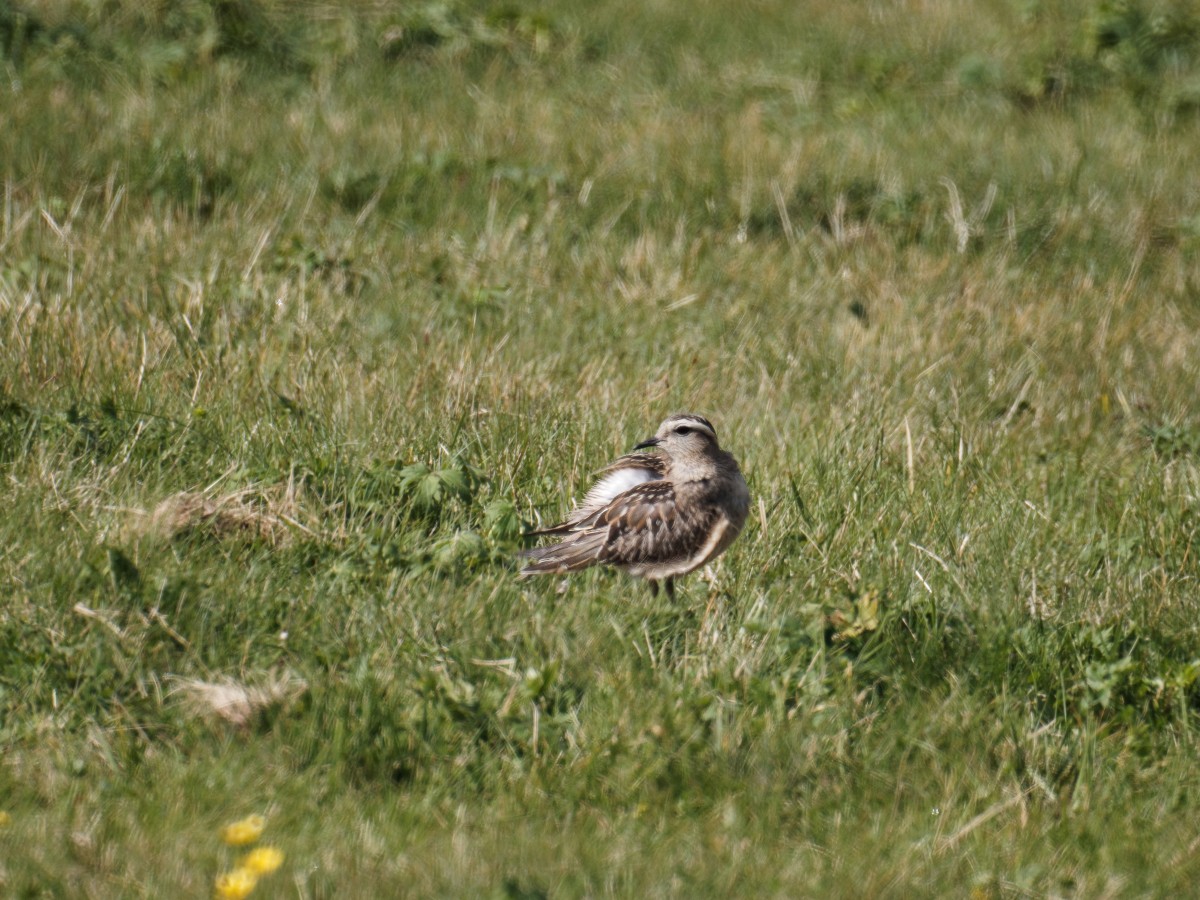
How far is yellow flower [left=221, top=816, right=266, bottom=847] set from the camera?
13.7 feet

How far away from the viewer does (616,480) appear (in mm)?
6344

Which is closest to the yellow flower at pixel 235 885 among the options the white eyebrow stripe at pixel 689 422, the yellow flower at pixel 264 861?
the yellow flower at pixel 264 861

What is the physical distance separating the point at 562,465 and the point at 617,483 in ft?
1.58

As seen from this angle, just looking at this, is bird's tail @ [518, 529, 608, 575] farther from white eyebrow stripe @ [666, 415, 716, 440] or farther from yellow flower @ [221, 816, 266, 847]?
yellow flower @ [221, 816, 266, 847]

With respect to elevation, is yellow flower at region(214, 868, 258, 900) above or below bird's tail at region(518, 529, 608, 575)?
below

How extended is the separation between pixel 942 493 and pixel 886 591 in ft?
4.30

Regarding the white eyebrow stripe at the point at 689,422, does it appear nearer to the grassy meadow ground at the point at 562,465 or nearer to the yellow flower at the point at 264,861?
the grassy meadow ground at the point at 562,465

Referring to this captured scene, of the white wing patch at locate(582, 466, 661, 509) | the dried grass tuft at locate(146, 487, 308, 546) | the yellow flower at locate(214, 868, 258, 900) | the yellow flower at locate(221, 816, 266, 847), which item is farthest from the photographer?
the white wing patch at locate(582, 466, 661, 509)

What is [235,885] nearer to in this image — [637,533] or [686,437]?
[637,533]

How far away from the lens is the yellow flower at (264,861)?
4.07 m

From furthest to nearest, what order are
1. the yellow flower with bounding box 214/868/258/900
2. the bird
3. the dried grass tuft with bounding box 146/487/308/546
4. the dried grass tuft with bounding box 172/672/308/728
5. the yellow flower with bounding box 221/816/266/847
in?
the bird, the dried grass tuft with bounding box 146/487/308/546, the dried grass tuft with bounding box 172/672/308/728, the yellow flower with bounding box 221/816/266/847, the yellow flower with bounding box 214/868/258/900

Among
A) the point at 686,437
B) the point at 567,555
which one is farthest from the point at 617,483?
the point at 567,555

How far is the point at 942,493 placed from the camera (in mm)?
6820

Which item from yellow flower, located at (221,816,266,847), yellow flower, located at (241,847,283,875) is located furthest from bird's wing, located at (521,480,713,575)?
yellow flower, located at (241,847,283,875)
